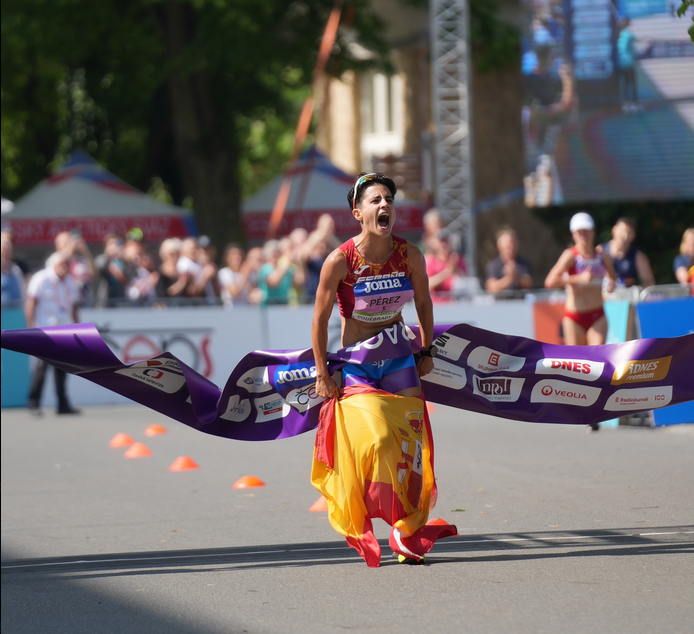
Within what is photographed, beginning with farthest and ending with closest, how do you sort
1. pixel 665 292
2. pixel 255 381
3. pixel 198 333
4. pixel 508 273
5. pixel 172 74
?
pixel 172 74, pixel 198 333, pixel 508 273, pixel 665 292, pixel 255 381

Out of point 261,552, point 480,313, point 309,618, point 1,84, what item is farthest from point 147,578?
point 1,84

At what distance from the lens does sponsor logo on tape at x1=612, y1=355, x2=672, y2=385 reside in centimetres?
681

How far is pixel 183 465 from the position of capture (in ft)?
32.9

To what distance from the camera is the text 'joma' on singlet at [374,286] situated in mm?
6016

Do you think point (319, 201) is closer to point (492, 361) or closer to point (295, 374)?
point (492, 361)

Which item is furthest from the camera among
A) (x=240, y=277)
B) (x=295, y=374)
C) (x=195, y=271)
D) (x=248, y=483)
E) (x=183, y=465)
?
(x=240, y=277)

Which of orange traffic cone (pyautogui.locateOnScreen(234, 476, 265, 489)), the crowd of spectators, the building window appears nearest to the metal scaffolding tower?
the crowd of spectators

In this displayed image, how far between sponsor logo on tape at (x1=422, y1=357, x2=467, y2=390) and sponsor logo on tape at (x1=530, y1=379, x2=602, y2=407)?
44 centimetres

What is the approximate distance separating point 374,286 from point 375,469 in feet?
3.12

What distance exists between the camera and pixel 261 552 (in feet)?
21.3

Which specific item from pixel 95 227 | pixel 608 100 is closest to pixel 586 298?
pixel 608 100

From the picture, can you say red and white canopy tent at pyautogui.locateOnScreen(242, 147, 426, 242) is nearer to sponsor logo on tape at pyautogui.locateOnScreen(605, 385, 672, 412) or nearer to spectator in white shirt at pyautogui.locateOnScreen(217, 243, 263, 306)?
spectator in white shirt at pyautogui.locateOnScreen(217, 243, 263, 306)

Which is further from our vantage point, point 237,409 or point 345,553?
point 237,409

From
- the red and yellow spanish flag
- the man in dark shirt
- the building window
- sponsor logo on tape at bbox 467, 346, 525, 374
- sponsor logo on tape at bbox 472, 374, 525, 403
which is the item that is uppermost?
the building window
